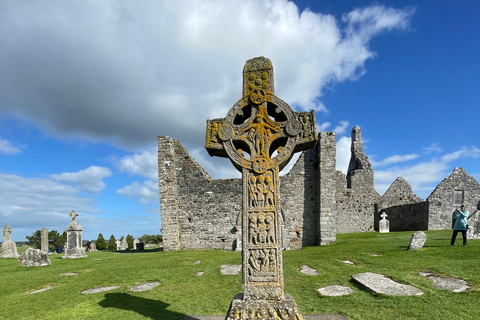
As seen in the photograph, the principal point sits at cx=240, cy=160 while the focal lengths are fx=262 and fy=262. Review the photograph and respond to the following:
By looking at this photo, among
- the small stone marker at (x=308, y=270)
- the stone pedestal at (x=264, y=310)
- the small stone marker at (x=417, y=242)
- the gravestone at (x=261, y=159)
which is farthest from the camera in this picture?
the small stone marker at (x=417, y=242)

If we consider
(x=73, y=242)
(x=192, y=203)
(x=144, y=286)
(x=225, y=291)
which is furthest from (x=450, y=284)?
(x=73, y=242)

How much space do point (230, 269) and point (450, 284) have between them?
188 inches

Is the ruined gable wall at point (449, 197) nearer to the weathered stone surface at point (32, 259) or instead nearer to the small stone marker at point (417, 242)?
the small stone marker at point (417, 242)

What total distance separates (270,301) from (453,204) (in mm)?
19914

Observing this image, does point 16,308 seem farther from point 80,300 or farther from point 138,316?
point 138,316

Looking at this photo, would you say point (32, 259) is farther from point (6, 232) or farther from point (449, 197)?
point (449, 197)

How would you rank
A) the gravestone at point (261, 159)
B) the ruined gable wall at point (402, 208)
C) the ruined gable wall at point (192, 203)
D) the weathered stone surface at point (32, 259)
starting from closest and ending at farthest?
the gravestone at point (261, 159) < the weathered stone surface at point (32, 259) < the ruined gable wall at point (192, 203) < the ruined gable wall at point (402, 208)

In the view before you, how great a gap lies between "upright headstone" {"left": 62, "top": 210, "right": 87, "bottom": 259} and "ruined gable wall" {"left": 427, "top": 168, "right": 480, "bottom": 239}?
2012cm

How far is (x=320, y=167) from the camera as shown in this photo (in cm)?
1266

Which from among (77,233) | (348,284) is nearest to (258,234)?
(348,284)

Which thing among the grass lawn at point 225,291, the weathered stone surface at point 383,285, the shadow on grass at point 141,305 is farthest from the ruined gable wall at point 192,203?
the weathered stone surface at point 383,285

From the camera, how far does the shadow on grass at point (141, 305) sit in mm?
4094

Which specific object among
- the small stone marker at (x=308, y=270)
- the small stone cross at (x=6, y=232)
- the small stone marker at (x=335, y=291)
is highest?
the small stone marker at (x=335, y=291)

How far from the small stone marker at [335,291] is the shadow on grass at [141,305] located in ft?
8.74
